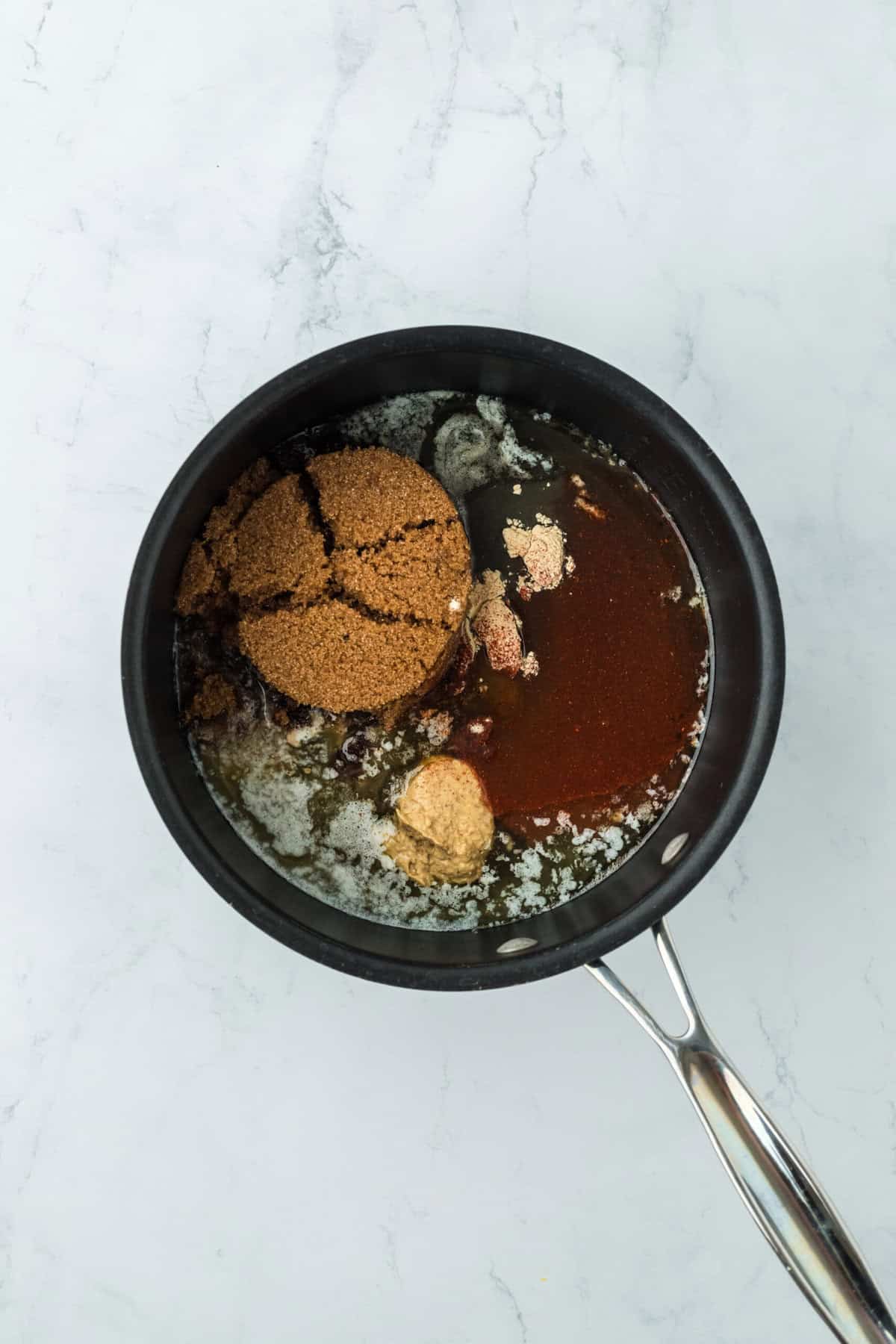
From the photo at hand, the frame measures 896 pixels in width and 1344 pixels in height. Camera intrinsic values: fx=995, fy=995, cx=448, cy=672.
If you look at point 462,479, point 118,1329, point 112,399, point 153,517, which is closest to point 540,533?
point 462,479

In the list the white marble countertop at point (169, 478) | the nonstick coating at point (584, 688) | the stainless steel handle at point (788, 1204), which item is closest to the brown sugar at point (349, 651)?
the nonstick coating at point (584, 688)

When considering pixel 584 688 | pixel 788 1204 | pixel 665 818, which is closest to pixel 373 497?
pixel 584 688

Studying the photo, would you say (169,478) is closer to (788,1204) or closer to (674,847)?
(674,847)

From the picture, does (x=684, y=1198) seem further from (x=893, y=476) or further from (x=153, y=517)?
(x=153, y=517)

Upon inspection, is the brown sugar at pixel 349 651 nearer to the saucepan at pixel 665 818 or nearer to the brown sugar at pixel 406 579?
the brown sugar at pixel 406 579

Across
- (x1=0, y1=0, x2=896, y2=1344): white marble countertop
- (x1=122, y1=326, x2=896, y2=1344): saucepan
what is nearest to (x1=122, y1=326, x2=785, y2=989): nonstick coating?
(x1=122, y1=326, x2=896, y2=1344): saucepan

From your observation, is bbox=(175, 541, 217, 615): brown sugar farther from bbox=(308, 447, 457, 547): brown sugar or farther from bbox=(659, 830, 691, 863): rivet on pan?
bbox=(659, 830, 691, 863): rivet on pan
